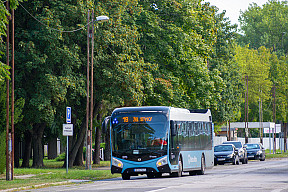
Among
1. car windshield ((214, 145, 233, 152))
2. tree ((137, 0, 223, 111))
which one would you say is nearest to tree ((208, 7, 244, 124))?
tree ((137, 0, 223, 111))

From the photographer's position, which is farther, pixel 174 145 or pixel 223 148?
pixel 223 148

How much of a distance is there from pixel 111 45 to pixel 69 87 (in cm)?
421

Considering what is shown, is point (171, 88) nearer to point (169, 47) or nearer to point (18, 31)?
point (169, 47)

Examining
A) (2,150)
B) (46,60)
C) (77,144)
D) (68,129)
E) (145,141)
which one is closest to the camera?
(145,141)

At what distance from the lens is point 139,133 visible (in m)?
25.7

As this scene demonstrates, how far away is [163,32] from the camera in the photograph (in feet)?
143

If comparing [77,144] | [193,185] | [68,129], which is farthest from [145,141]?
[77,144]

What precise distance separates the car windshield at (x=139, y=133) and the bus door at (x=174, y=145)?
367mm

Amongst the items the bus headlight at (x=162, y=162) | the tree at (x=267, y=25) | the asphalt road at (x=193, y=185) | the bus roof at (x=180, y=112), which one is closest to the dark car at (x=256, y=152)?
the bus roof at (x=180, y=112)

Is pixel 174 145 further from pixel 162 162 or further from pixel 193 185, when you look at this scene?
pixel 193 185

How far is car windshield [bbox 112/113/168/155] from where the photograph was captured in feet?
83.8

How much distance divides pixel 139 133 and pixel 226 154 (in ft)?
62.0

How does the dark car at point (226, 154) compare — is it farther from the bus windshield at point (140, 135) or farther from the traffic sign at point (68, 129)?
the bus windshield at point (140, 135)

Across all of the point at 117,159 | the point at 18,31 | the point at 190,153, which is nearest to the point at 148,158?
the point at 117,159
